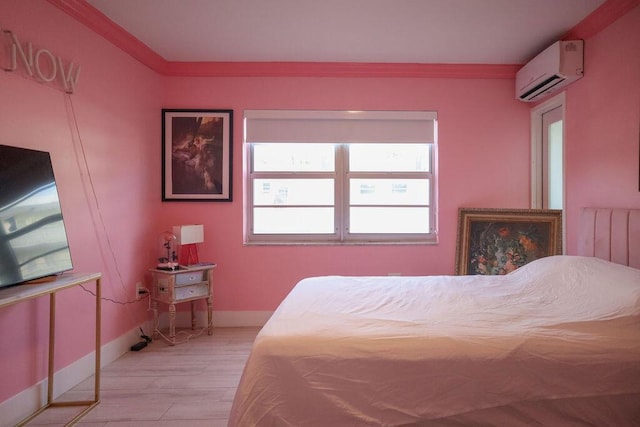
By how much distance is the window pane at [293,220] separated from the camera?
3.67 meters

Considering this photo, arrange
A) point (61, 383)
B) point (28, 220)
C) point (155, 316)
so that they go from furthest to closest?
point (155, 316) < point (61, 383) < point (28, 220)

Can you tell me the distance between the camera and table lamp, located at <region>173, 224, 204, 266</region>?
10.1 feet

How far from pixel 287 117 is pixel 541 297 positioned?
2719mm

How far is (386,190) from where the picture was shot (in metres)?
3.69

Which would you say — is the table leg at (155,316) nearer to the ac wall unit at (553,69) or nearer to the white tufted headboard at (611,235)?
the white tufted headboard at (611,235)

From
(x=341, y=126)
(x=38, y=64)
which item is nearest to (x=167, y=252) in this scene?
(x=38, y=64)

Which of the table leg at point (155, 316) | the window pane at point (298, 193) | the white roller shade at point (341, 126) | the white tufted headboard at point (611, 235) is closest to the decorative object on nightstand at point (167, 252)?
the table leg at point (155, 316)

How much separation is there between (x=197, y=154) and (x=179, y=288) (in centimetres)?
139

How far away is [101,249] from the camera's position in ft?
8.84

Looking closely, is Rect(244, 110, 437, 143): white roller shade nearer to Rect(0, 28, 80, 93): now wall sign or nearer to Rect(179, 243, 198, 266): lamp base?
Rect(179, 243, 198, 266): lamp base

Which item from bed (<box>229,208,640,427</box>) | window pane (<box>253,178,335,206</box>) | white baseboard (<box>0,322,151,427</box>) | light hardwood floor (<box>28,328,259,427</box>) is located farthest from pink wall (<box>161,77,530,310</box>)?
bed (<box>229,208,640,427</box>)

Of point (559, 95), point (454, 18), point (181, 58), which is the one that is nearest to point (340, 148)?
point (454, 18)

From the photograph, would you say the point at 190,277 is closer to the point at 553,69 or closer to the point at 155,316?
the point at 155,316

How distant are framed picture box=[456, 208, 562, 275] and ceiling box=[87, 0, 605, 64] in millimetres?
1571
